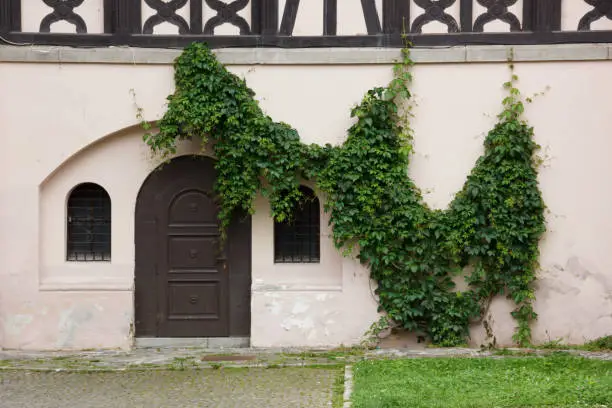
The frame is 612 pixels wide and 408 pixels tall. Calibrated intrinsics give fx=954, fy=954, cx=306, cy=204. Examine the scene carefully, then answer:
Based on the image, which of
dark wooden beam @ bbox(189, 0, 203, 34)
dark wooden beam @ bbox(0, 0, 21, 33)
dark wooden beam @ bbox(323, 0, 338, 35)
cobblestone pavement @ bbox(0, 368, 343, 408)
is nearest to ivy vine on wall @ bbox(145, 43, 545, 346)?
dark wooden beam @ bbox(189, 0, 203, 34)

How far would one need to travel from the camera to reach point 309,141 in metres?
12.5

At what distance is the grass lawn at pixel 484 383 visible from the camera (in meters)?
8.81

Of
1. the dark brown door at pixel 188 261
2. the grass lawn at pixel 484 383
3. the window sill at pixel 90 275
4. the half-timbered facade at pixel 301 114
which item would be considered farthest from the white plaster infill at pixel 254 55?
the grass lawn at pixel 484 383

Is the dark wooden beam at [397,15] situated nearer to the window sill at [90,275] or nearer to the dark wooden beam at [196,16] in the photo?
the dark wooden beam at [196,16]

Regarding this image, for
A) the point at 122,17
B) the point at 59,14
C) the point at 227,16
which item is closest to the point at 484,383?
the point at 227,16

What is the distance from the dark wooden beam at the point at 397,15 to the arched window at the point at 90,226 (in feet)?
14.6

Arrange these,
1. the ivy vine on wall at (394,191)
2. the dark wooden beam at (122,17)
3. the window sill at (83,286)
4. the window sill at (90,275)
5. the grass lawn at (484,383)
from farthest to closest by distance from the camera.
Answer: the window sill at (90,275), the window sill at (83,286), the dark wooden beam at (122,17), the ivy vine on wall at (394,191), the grass lawn at (484,383)

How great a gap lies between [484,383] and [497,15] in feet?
16.7

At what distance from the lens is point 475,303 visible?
488 inches

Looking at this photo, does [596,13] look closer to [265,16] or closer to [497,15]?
[497,15]

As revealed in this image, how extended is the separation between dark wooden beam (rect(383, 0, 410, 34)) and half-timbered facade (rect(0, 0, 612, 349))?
0.7 inches

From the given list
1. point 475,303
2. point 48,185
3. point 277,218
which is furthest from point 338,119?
point 48,185

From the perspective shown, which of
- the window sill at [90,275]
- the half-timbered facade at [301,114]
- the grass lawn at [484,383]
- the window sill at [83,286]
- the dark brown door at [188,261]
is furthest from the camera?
the dark brown door at [188,261]

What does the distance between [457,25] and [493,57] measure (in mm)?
626
